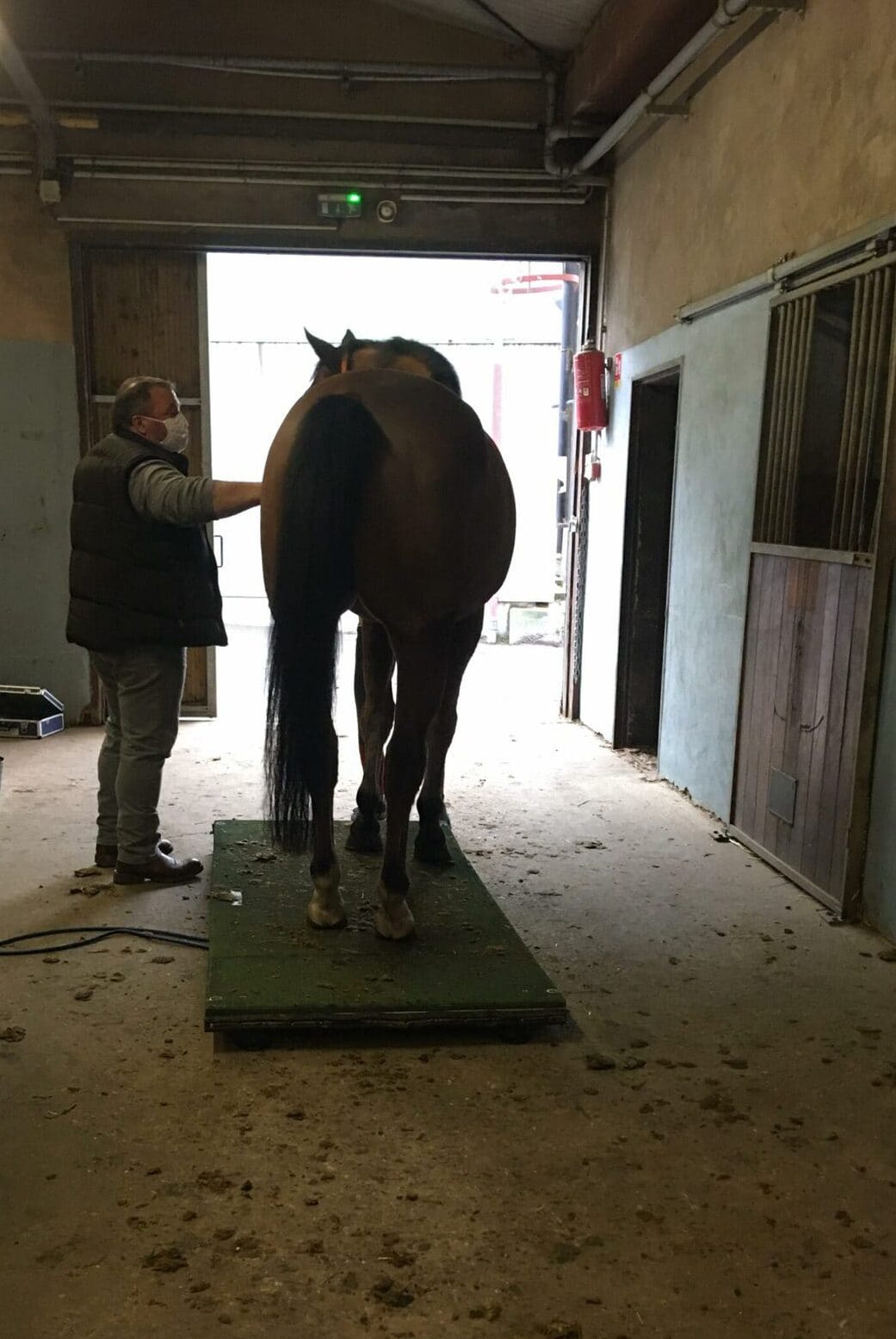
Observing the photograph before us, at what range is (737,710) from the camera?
348 centimetres

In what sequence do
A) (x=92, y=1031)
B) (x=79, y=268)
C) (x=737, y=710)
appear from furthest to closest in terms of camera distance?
(x=79, y=268) → (x=737, y=710) → (x=92, y=1031)

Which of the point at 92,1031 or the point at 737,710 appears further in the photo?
the point at 737,710

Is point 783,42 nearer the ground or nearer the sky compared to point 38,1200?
nearer the sky

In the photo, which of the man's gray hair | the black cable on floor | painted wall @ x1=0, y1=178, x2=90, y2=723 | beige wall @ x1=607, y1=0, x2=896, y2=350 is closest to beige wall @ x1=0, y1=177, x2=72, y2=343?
painted wall @ x1=0, y1=178, x2=90, y2=723

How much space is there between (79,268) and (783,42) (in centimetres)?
351

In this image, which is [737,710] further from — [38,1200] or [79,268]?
[79,268]

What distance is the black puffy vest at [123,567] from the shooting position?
2.66 m

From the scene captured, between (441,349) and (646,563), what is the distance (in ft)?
18.1

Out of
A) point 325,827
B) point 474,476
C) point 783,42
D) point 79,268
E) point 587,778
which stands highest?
point 783,42

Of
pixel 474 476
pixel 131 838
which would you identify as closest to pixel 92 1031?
pixel 131 838

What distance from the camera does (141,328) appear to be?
198 inches

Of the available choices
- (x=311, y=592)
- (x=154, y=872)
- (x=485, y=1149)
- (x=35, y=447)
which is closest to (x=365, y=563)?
(x=311, y=592)

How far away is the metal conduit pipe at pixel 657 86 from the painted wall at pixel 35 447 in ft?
8.75

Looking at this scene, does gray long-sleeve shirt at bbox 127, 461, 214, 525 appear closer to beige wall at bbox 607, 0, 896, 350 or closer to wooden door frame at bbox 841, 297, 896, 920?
wooden door frame at bbox 841, 297, 896, 920
